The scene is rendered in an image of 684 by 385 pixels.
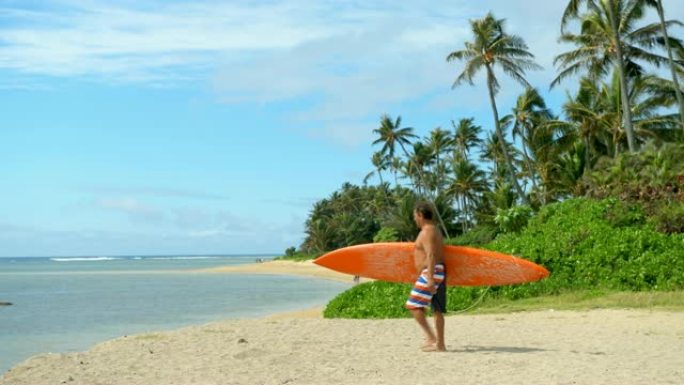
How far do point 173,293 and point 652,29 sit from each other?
72.3ft

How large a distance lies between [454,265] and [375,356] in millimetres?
1656

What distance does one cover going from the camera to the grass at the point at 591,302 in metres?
12.7

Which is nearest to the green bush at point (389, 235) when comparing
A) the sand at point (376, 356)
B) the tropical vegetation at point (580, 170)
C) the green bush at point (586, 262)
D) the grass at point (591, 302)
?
the tropical vegetation at point (580, 170)

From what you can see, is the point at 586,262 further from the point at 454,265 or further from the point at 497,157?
the point at 497,157

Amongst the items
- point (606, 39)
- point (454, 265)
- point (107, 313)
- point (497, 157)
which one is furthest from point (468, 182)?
point (454, 265)

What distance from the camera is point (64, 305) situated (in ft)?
92.5

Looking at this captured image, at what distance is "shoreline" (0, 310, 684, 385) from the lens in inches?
263

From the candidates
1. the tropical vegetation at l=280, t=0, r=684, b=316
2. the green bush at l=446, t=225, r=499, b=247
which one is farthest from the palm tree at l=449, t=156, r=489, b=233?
the green bush at l=446, t=225, r=499, b=247

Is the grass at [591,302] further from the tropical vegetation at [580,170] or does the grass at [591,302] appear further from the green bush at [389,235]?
the green bush at [389,235]

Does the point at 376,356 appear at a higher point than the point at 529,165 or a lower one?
lower

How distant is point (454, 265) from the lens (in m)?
8.88

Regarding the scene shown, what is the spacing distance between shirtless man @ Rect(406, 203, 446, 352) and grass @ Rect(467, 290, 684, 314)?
577cm

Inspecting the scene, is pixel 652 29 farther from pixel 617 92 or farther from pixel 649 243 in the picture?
pixel 649 243

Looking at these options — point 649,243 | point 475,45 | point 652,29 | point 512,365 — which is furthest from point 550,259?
point 475,45
